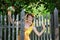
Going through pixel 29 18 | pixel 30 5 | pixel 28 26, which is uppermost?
pixel 30 5

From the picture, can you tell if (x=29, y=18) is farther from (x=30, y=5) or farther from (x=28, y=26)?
(x=30, y=5)

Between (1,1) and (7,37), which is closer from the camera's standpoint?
(7,37)

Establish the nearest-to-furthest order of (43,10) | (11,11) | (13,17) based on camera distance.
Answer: (13,17) < (11,11) < (43,10)

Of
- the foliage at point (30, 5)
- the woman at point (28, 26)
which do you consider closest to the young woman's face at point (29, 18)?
the woman at point (28, 26)

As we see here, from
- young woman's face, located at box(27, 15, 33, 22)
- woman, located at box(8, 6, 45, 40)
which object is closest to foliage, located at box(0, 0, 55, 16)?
woman, located at box(8, 6, 45, 40)

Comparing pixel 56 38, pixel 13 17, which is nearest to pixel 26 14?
pixel 13 17

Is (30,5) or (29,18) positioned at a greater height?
(30,5)

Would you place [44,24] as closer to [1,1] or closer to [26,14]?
[26,14]

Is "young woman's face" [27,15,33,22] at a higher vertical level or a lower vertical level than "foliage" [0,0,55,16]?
lower

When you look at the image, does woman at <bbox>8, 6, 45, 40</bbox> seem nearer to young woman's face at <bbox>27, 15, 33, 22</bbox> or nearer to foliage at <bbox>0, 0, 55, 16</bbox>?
young woman's face at <bbox>27, 15, 33, 22</bbox>

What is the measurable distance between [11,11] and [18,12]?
417 millimetres

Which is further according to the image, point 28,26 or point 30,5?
point 30,5

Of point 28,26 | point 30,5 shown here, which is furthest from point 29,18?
point 30,5

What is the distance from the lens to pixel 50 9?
436 inches
